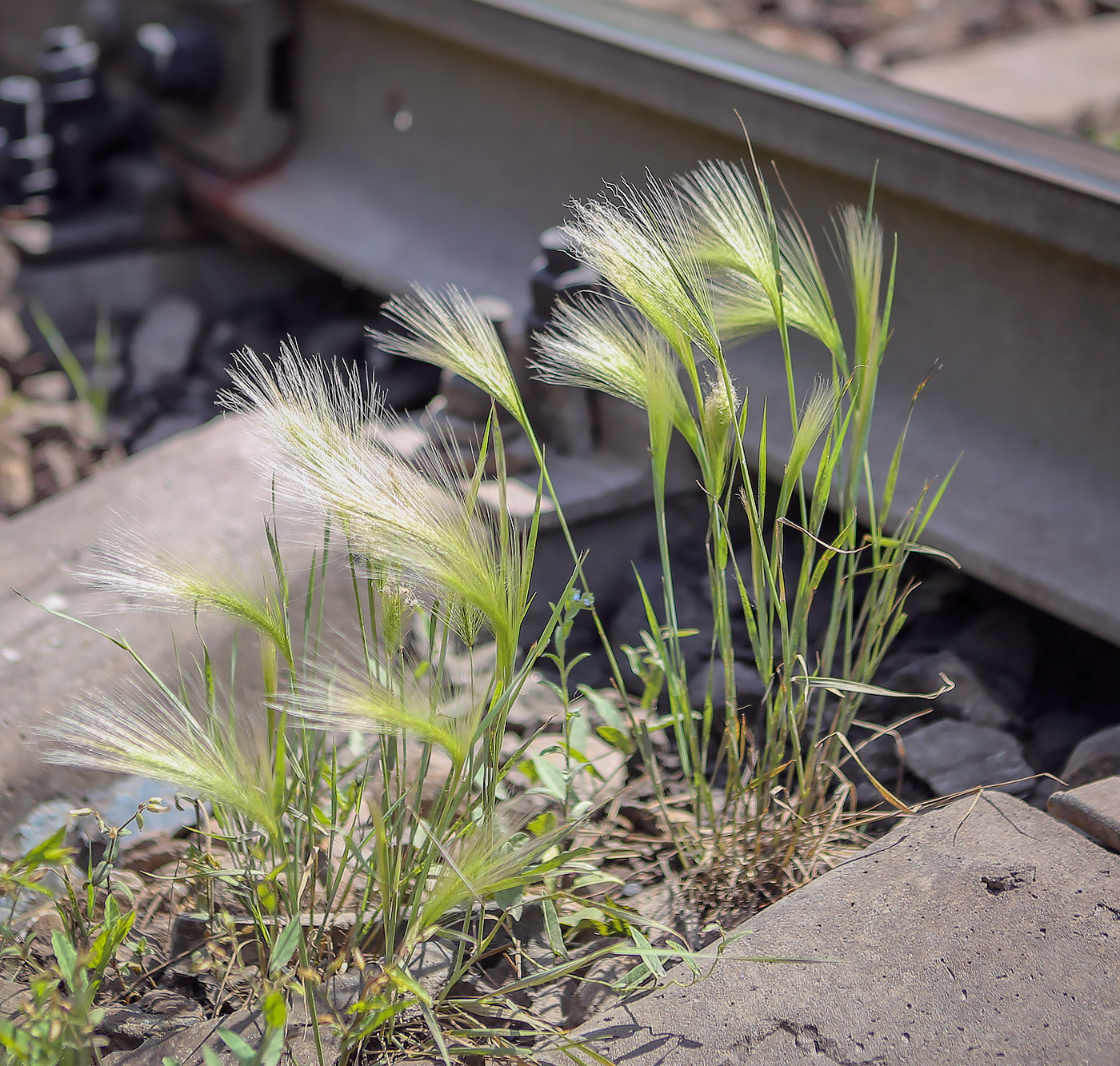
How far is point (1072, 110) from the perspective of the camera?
3.26 m

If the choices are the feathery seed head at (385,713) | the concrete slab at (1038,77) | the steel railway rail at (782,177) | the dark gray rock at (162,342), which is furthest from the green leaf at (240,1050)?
the concrete slab at (1038,77)

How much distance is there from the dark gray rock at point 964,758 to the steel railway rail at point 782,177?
0.29 metres

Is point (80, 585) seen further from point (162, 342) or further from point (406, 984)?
point (162, 342)

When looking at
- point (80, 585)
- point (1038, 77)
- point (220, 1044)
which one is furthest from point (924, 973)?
point (1038, 77)

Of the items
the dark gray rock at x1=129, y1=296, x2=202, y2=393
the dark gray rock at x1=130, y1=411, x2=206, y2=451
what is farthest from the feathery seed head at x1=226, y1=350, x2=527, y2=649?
the dark gray rock at x1=129, y1=296, x2=202, y2=393

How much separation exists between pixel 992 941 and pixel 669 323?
2.46 feet

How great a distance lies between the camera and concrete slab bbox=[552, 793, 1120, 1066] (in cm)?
112

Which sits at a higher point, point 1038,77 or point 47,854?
point 1038,77

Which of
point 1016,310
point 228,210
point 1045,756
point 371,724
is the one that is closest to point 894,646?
point 1045,756

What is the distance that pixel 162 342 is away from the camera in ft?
10.8

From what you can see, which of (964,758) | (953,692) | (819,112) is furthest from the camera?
(819,112)

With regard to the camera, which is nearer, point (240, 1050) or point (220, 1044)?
point (240, 1050)

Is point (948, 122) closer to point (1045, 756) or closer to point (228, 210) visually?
point (1045, 756)

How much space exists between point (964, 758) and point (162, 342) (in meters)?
2.57
